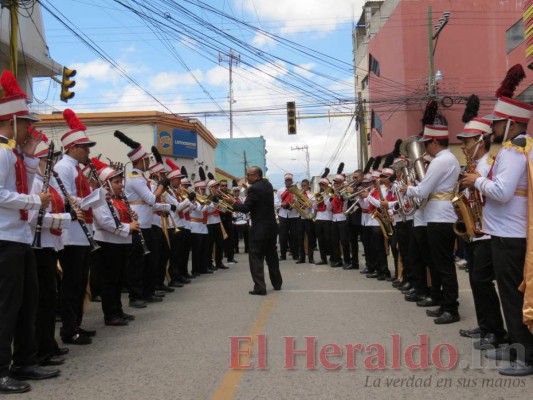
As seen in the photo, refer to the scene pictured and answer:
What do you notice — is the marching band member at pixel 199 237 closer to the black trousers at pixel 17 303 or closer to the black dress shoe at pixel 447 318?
the black dress shoe at pixel 447 318

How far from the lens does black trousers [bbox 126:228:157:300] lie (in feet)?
27.2

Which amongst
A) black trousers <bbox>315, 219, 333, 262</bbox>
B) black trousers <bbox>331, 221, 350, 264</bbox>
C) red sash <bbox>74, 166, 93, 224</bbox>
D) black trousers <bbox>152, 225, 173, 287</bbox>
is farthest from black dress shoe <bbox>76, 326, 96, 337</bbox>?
black trousers <bbox>315, 219, 333, 262</bbox>

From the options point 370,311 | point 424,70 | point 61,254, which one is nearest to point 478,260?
point 370,311

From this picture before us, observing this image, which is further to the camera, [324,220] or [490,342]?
[324,220]

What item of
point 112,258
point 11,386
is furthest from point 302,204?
point 11,386

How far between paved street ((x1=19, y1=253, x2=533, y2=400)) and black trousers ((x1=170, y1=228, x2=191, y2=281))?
2.17 meters

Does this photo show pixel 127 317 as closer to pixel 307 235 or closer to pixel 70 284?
pixel 70 284

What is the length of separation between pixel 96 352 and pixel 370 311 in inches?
145

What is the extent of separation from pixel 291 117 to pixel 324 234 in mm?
11547

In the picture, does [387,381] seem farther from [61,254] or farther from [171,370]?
[61,254]

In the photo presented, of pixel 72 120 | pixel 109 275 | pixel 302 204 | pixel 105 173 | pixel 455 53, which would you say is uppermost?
pixel 455 53

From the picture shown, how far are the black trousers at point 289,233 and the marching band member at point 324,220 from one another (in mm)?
1332

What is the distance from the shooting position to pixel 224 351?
215 inches

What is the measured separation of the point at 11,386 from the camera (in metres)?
4.34
